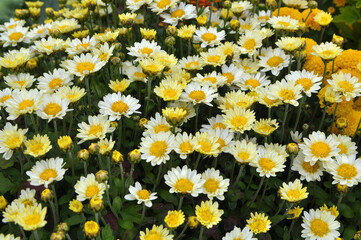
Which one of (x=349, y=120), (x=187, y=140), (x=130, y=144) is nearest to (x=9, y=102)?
(x=130, y=144)

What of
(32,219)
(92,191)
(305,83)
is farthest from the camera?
(305,83)

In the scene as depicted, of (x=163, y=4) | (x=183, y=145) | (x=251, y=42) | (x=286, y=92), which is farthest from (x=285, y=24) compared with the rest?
(x=183, y=145)

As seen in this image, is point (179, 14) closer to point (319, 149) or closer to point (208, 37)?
point (208, 37)

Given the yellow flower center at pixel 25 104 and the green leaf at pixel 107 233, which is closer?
the green leaf at pixel 107 233

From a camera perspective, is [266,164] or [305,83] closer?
[266,164]

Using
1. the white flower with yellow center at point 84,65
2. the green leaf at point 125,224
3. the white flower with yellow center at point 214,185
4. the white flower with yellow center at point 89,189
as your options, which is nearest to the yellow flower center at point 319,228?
the white flower with yellow center at point 214,185

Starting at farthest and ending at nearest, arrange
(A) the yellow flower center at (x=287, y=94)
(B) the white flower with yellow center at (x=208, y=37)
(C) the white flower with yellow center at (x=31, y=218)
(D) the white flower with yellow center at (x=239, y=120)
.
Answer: (B) the white flower with yellow center at (x=208, y=37) → (A) the yellow flower center at (x=287, y=94) → (D) the white flower with yellow center at (x=239, y=120) → (C) the white flower with yellow center at (x=31, y=218)

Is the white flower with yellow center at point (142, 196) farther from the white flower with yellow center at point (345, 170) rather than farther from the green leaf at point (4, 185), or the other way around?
Result: the white flower with yellow center at point (345, 170)
